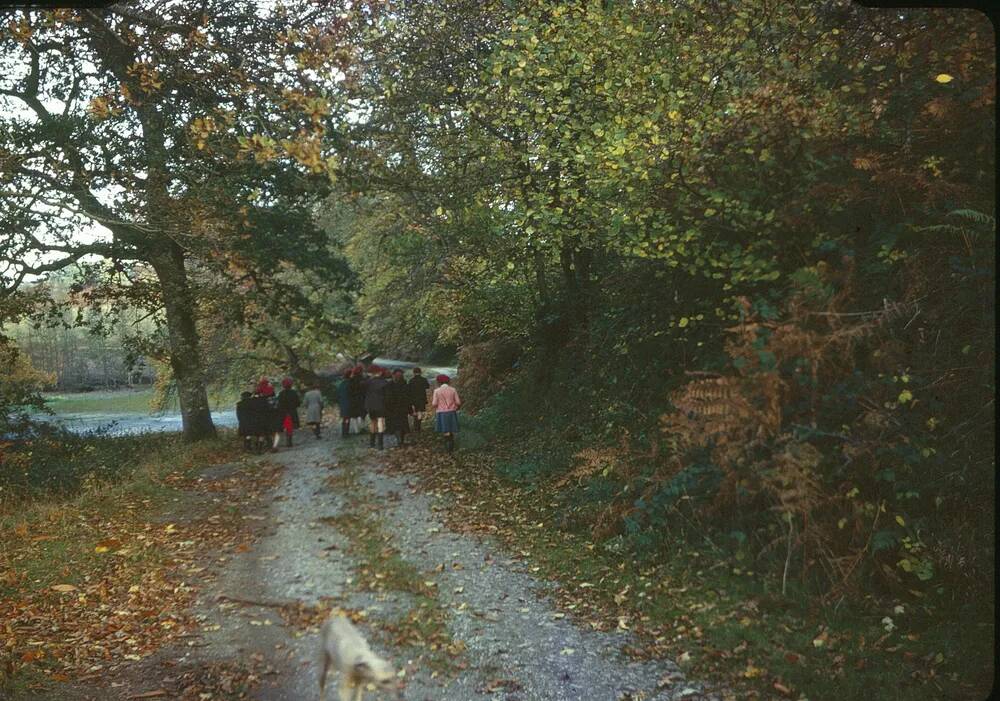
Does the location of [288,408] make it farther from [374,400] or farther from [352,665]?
[374,400]

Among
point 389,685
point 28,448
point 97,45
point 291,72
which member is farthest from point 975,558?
point 97,45

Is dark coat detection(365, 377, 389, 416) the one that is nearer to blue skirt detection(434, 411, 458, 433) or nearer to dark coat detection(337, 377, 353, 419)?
dark coat detection(337, 377, 353, 419)

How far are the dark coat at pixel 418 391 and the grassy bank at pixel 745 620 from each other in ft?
18.1

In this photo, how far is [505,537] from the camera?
18.9ft

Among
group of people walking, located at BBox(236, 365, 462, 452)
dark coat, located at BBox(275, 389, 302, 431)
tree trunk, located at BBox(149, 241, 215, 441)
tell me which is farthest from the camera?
group of people walking, located at BBox(236, 365, 462, 452)

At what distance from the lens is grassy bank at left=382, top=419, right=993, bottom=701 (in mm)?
3656

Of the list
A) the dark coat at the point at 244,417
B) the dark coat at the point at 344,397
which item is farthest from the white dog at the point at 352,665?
the dark coat at the point at 344,397

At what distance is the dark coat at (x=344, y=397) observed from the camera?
8.70 meters

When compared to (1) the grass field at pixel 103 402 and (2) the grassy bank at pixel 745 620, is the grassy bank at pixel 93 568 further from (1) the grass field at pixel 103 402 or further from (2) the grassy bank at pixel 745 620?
(2) the grassy bank at pixel 745 620

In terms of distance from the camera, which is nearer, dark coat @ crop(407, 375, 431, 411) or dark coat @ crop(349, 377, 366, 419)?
dark coat @ crop(349, 377, 366, 419)

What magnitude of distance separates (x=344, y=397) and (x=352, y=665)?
18.9 feet

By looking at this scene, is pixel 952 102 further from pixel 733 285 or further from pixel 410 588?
pixel 410 588

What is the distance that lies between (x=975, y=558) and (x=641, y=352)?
2.34m

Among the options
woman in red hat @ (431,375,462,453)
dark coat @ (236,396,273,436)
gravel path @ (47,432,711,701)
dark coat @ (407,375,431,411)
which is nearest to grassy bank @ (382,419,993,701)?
gravel path @ (47,432,711,701)
